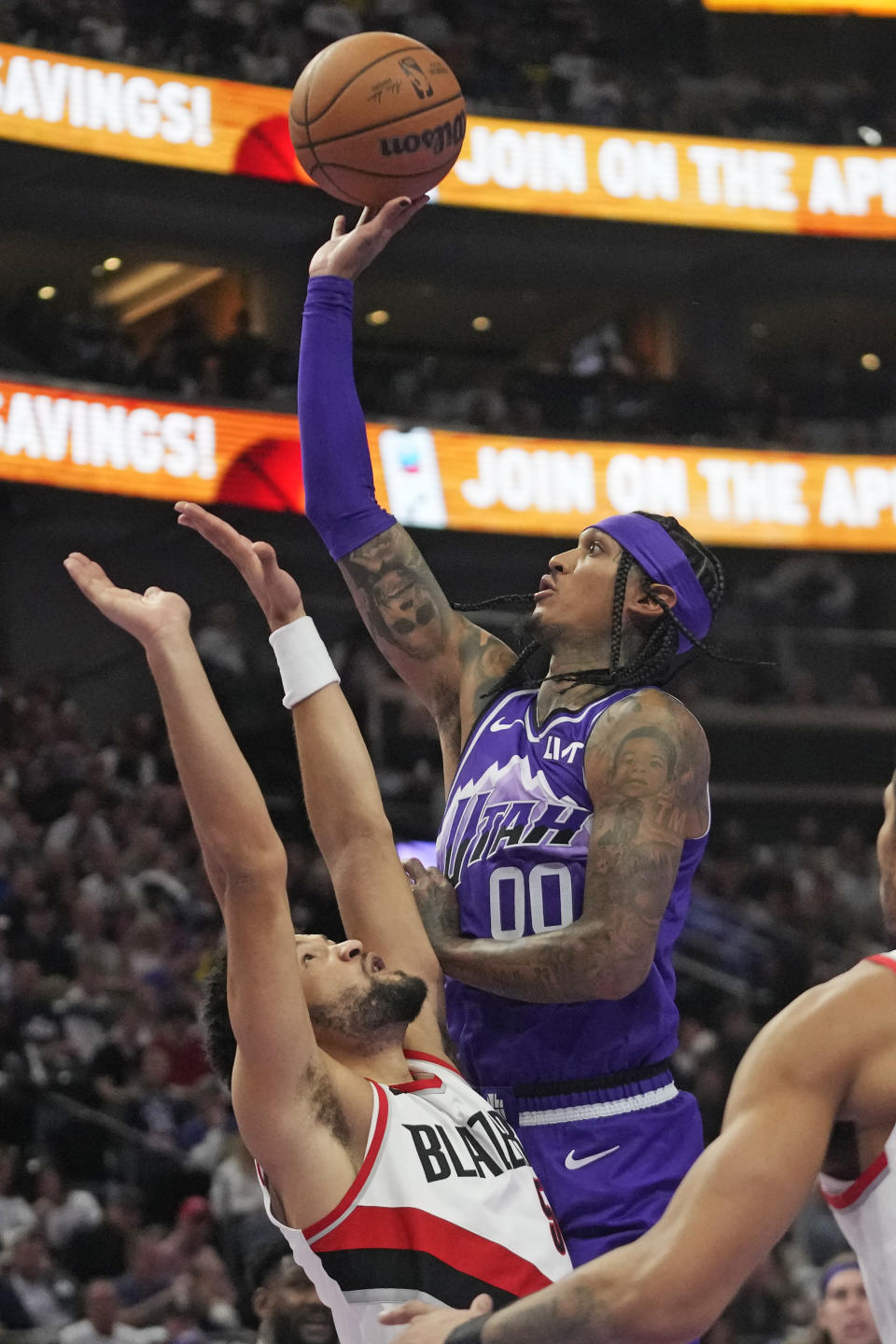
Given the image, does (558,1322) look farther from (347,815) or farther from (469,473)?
(469,473)

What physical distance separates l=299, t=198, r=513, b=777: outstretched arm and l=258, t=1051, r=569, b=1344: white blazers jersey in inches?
42.6

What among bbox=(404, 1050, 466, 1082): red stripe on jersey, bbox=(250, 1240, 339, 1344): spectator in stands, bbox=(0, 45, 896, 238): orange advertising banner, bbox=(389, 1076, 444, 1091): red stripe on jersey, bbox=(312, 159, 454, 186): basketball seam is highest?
bbox=(0, 45, 896, 238): orange advertising banner

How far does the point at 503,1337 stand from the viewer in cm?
248

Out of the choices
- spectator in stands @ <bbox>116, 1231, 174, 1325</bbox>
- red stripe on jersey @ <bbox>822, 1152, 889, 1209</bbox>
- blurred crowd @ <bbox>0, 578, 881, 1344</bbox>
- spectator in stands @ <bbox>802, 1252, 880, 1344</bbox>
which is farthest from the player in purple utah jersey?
spectator in stands @ <bbox>116, 1231, 174, 1325</bbox>

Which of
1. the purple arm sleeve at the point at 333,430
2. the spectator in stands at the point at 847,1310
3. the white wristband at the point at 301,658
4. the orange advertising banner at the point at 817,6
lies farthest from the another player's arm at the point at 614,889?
the orange advertising banner at the point at 817,6

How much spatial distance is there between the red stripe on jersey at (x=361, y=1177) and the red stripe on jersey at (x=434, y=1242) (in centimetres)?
2

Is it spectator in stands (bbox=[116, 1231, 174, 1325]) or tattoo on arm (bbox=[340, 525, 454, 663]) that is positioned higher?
tattoo on arm (bbox=[340, 525, 454, 663])

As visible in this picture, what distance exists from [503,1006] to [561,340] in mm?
20287

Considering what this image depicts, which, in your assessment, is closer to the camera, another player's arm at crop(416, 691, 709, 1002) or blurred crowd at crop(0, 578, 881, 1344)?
another player's arm at crop(416, 691, 709, 1002)

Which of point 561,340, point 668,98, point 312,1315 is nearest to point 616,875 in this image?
point 312,1315

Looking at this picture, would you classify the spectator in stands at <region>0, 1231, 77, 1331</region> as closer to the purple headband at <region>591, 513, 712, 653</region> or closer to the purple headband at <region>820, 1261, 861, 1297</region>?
the purple headband at <region>820, 1261, 861, 1297</region>

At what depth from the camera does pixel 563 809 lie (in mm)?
3838

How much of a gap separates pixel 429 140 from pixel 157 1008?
7263 millimetres

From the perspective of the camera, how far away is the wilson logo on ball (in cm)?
436
